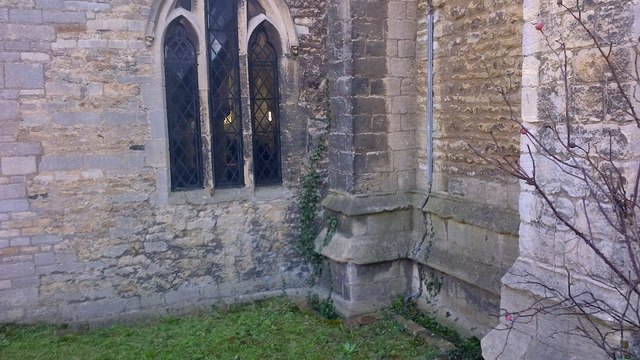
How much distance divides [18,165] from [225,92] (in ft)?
7.65

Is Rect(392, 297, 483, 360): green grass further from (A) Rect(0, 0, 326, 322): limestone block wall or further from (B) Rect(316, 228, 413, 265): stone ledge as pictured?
(A) Rect(0, 0, 326, 322): limestone block wall

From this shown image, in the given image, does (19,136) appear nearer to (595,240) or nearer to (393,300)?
(393,300)

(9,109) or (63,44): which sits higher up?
(63,44)

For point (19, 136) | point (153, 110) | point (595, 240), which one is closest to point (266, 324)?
point (153, 110)

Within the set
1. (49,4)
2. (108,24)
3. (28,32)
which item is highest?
(49,4)

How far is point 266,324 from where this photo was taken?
5922 mm

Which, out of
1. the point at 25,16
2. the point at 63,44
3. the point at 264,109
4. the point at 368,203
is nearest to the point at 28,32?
the point at 25,16

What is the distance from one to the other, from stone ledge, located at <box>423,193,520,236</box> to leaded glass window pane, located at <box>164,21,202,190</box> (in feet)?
9.02

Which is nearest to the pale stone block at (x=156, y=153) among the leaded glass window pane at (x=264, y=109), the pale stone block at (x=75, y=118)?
the pale stone block at (x=75, y=118)

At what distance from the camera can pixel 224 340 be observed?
18.1ft

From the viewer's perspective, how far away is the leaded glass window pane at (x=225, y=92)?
6363 millimetres

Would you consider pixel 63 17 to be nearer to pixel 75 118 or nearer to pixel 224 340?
pixel 75 118

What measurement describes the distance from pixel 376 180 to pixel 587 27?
3352 millimetres

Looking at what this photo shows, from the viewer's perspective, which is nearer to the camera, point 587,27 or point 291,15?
point 587,27
